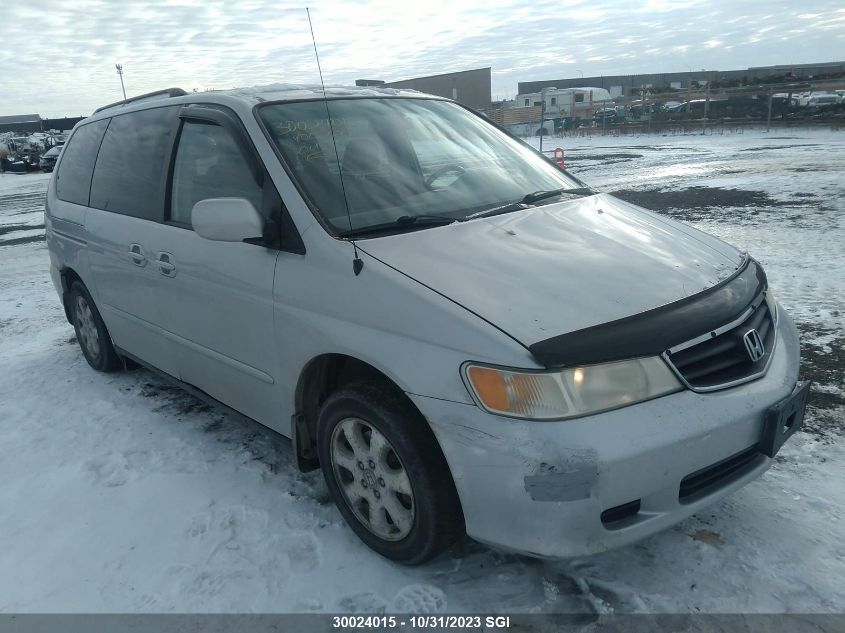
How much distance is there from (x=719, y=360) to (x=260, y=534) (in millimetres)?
1963

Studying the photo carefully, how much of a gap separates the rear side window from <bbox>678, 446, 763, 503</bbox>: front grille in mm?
2906

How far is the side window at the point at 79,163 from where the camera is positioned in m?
4.55

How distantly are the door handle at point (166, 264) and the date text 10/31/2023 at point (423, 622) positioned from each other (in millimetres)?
1956

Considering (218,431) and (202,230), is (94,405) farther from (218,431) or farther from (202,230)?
(202,230)

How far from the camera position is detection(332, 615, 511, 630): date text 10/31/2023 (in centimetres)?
227

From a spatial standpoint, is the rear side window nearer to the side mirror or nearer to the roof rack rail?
the roof rack rail

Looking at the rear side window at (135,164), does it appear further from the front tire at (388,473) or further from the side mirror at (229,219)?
the front tire at (388,473)

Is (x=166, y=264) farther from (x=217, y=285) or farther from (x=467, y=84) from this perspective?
(x=467, y=84)

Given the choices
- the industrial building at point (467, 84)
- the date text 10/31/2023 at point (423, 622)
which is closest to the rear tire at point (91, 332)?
the date text 10/31/2023 at point (423, 622)

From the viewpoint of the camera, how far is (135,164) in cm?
393

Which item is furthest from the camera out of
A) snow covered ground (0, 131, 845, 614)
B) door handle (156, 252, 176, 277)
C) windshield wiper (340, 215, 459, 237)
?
door handle (156, 252, 176, 277)

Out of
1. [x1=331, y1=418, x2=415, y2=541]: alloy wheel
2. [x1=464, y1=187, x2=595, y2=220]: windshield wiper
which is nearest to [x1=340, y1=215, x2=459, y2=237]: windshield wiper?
[x1=464, y1=187, x2=595, y2=220]: windshield wiper

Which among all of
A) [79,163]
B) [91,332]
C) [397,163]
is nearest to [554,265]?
[397,163]

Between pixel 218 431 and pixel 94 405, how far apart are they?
3.56 feet
